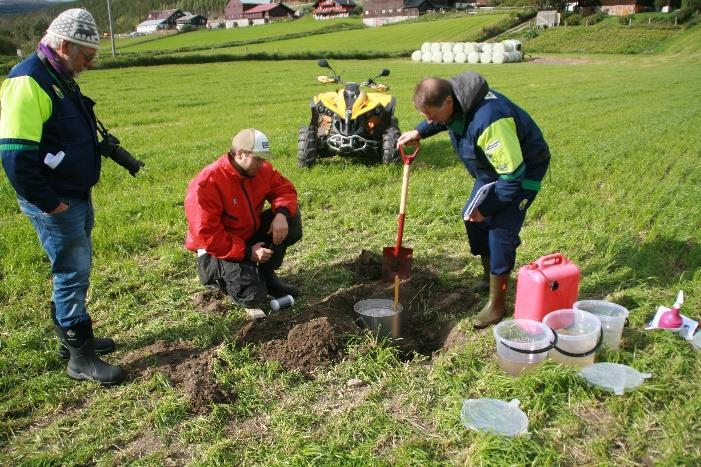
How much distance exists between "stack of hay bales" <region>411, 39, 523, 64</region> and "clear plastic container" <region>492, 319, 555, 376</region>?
39.4 meters

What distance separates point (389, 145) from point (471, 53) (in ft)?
119

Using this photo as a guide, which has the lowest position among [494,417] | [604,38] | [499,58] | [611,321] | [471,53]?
[494,417]

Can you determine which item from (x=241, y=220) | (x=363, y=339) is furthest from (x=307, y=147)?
(x=363, y=339)

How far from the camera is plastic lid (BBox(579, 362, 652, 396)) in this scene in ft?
10.6

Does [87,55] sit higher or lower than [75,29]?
lower

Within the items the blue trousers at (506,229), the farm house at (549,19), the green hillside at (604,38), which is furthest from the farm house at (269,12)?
the blue trousers at (506,229)

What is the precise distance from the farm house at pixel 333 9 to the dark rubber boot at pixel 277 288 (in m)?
104

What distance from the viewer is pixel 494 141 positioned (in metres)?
3.66

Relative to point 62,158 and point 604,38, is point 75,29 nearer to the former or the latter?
point 62,158

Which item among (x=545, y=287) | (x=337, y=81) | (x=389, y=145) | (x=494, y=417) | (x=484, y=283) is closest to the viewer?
(x=494, y=417)

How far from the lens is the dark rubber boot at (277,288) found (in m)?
4.66

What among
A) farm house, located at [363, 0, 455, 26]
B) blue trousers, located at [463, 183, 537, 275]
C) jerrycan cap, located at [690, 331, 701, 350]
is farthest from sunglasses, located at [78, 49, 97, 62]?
farm house, located at [363, 0, 455, 26]

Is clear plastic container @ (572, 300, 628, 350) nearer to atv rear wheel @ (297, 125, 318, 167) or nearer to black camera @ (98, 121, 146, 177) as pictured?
black camera @ (98, 121, 146, 177)

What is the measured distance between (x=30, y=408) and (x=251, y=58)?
39.1m
